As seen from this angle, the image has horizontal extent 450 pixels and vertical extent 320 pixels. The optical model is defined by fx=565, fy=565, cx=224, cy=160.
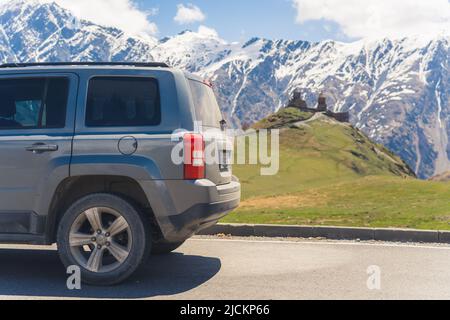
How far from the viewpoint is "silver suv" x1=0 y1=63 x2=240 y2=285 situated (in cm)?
571

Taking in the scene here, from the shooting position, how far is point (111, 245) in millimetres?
5824

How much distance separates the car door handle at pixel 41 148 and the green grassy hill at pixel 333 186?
5.67 m

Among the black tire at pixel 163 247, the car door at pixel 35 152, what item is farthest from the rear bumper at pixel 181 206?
the black tire at pixel 163 247

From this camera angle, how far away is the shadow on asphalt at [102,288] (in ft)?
18.5

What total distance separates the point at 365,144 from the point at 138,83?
519 ft

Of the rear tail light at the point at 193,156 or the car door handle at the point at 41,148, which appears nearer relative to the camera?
the rear tail light at the point at 193,156

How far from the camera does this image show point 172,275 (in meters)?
6.45

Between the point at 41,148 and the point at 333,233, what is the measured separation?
5.22 metres

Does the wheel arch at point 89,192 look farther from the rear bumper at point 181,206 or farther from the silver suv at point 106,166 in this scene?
the rear bumper at point 181,206

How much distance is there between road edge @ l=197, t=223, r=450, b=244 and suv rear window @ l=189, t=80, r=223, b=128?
306 centimetres

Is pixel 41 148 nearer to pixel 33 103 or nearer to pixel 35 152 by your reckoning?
pixel 35 152

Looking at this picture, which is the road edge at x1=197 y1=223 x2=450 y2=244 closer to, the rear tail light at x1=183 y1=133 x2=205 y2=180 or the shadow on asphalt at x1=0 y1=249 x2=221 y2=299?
the shadow on asphalt at x1=0 y1=249 x2=221 y2=299

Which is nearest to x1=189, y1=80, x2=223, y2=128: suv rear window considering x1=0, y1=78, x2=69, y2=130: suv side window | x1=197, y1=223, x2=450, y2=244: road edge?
x1=0, y1=78, x2=69, y2=130: suv side window
